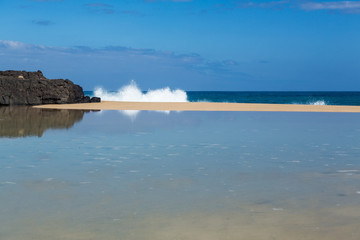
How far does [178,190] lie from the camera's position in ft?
18.3

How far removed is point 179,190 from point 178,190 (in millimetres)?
12

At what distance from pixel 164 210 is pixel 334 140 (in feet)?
24.4

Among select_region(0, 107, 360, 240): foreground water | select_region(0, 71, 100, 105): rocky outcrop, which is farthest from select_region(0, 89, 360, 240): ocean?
select_region(0, 71, 100, 105): rocky outcrop

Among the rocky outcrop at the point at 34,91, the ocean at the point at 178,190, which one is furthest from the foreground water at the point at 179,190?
the rocky outcrop at the point at 34,91

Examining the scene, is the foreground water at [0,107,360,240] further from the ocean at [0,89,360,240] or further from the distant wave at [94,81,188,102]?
the distant wave at [94,81,188,102]

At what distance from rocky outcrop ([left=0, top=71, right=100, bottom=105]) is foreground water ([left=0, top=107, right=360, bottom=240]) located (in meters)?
23.8

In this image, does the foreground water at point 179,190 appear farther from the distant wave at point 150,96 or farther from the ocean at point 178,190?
the distant wave at point 150,96

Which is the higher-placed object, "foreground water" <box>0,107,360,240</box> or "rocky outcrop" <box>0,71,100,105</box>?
"rocky outcrop" <box>0,71,100,105</box>

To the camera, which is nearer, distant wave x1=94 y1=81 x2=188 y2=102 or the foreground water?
the foreground water

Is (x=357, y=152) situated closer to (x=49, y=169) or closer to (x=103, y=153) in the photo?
(x=103, y=153)

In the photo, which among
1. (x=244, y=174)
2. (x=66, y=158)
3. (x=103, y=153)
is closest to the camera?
(x=244, y=174)

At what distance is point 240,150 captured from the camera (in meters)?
9.17

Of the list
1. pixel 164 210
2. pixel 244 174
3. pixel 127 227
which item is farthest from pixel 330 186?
pixel 127 227

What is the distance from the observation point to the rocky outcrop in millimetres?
32812
